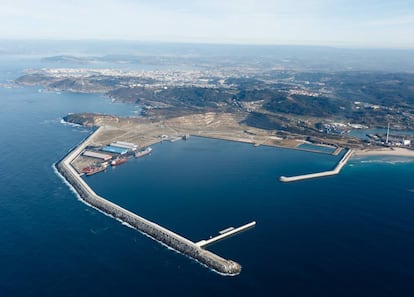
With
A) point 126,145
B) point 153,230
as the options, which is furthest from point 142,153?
point 153,230

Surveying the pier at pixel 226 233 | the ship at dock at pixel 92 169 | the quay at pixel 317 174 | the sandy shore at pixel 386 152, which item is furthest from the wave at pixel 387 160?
the ship at dock at pixel 92 169

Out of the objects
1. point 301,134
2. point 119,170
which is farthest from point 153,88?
point 119,170

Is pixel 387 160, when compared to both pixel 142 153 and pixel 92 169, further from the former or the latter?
pixel 92 169

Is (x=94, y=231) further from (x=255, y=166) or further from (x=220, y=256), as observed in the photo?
(x=255, y=166)

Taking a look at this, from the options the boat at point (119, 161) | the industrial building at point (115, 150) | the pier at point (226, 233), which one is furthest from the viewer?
the industrial building at point (115, 150)

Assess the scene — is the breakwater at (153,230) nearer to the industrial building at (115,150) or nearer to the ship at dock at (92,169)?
the ship at dock at (92,169)

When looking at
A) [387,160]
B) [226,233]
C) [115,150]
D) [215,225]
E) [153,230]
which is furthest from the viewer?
[115,150]
